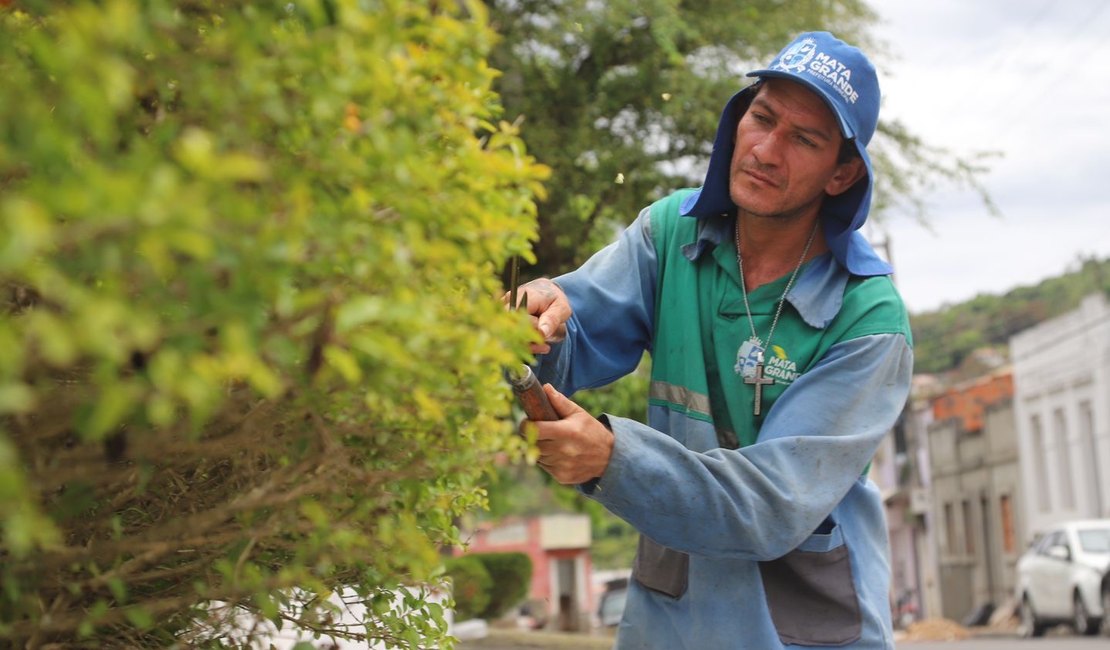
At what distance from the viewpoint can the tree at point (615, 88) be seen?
37.5 feet

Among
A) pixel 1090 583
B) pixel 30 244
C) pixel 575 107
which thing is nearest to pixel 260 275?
pixel 30 244

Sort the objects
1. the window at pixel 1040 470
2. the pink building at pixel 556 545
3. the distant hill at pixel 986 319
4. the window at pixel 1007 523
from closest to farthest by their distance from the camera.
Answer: the window at pixel 1040 470
the window at pixel 1007 523
the distant hill at pixel 986 319
the pink building at pixel 556 545

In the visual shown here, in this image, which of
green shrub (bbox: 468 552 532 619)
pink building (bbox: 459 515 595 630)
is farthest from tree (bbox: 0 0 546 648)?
pink building (bbox: 459 515 595 630)

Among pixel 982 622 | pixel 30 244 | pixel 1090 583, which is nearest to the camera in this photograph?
pixel 30 244

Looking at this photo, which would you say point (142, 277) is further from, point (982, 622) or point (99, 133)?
point (982, 622)

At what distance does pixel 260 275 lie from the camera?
130 centimetres

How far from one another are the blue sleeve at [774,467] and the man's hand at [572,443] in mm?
32

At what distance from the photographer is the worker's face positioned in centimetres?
313

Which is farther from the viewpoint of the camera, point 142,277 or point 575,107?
point 575,107

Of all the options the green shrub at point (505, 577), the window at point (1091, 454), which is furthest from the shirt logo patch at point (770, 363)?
the window at point (1091, 454)

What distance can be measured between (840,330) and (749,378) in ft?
0.74

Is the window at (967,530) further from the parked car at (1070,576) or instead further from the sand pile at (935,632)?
the parked car at (1070,576)

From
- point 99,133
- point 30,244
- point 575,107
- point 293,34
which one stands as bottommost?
point 30,244

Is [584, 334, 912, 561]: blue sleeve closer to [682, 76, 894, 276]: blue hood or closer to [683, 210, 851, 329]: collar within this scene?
[683, 210, 851, 329]: collar
